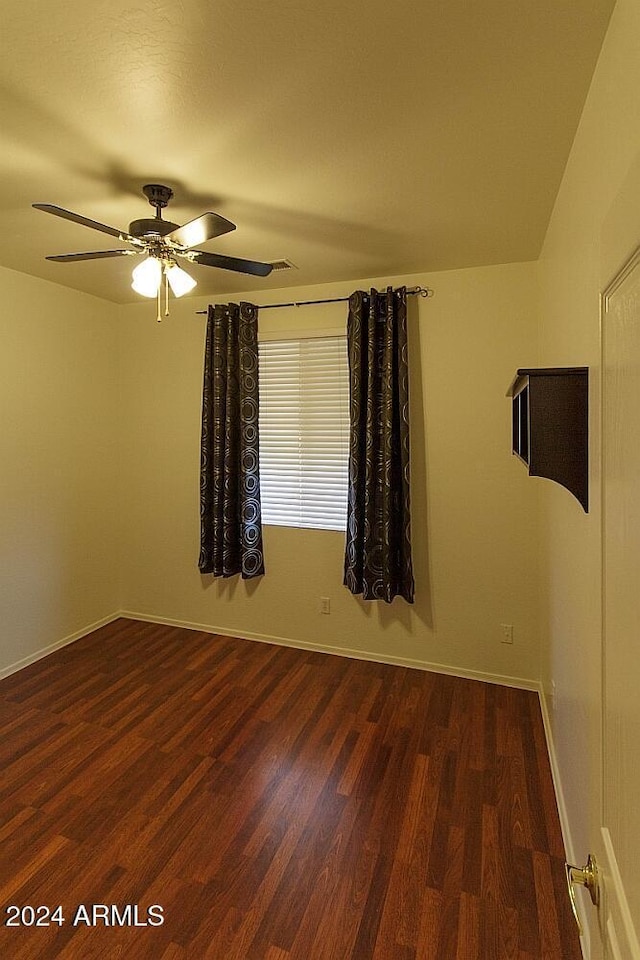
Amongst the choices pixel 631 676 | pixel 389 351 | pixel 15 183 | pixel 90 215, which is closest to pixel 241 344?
pixel 389 351

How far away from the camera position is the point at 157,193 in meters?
2.03

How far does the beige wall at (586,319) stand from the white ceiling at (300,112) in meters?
0.18

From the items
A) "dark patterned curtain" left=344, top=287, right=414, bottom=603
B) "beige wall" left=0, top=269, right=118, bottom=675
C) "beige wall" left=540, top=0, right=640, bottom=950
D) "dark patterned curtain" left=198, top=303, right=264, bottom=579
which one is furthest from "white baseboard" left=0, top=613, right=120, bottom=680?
"beige wall" left=540, top=0, right=640, bottom=950

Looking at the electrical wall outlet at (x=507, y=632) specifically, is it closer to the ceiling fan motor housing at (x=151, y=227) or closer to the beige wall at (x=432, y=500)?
the beige wall at (x=432, y=500)

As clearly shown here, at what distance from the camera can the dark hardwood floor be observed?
5.29 ft

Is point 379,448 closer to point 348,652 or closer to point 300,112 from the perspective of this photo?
point 348,652

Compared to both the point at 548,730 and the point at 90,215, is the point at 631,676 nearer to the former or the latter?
the point at 548,730

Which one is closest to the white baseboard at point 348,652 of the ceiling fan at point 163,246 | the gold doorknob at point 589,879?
the gold doorknob at point 589,879

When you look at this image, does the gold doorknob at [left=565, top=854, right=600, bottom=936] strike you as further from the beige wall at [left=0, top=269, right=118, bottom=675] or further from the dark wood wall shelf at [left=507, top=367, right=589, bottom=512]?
the beige wall at [left=0, top=269, right=118, bottom=675]

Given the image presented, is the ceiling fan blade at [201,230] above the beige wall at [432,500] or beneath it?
above

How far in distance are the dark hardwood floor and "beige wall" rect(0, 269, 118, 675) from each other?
495 mm

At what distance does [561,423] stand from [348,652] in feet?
8.66

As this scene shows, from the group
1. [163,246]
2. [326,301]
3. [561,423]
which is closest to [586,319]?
[561,423]

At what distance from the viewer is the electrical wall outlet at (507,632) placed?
316cm
